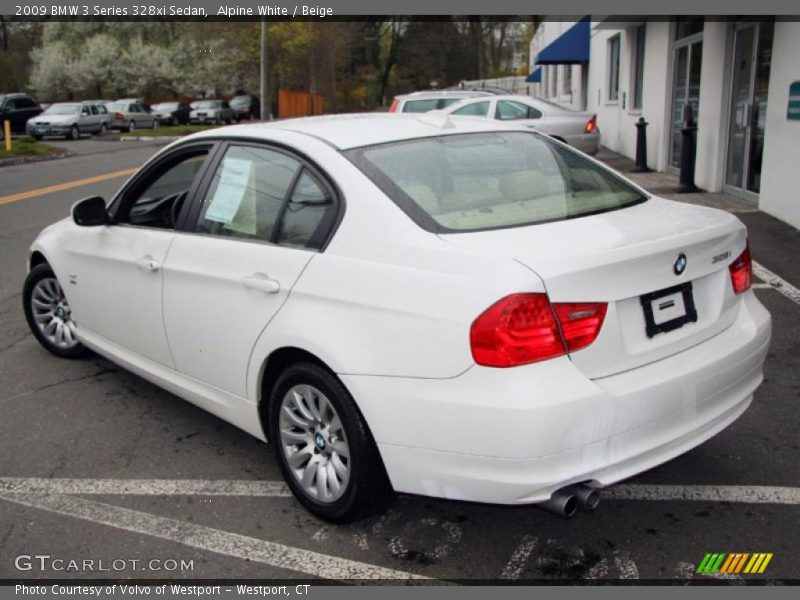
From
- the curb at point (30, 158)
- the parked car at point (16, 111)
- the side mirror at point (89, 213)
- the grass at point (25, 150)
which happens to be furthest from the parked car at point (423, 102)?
the parked car at point (16, 111)

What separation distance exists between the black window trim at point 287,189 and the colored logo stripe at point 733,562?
191cm

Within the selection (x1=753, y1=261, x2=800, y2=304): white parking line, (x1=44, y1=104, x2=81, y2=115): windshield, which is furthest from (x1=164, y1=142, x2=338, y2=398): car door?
(x1=44, y1=104, x2=81, y2=115): windshield

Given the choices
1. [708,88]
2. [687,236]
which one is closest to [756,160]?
[708,88]

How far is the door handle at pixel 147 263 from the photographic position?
4.16 meters

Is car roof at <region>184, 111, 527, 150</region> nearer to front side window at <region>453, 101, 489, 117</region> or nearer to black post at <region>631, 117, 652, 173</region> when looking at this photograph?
black post at <region>631, 117, 652, 173</region>

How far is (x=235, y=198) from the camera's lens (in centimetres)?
391

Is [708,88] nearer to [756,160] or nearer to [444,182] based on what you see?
[756,160]

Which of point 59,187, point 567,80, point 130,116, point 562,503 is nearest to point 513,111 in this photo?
point 59,187

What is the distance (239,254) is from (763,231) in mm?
7380

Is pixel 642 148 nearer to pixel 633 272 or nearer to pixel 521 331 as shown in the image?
pixel 633 272

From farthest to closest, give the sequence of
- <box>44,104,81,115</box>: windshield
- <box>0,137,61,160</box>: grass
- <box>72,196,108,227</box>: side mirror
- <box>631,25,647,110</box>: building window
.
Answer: <box>44,104,81,115</box>: windshield, <box>0,137,61,160</box>: grass, <box>631,25,647,110</box>: building window, <box>72,196,108,227</box>: side mirror

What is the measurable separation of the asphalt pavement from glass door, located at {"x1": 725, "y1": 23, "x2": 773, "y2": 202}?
22.5 ft

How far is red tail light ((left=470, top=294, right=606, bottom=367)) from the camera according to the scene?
2.75 meters

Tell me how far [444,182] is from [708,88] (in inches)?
399
